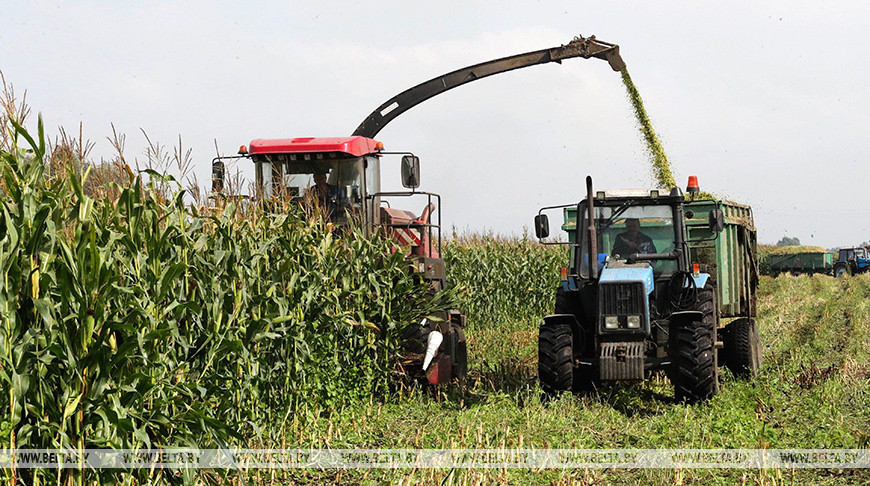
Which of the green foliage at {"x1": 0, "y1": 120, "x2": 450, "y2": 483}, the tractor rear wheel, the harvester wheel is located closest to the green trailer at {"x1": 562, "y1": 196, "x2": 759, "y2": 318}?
the harvester wheel

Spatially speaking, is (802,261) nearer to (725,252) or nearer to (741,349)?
(725,252)

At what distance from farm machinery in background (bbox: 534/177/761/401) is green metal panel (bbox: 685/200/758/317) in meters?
0.16

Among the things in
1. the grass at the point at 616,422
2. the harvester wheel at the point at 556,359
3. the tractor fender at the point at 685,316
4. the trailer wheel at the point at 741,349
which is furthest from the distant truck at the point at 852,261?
the harvester wheel at the point at 556,359

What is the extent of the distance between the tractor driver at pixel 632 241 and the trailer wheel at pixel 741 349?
1606 mm

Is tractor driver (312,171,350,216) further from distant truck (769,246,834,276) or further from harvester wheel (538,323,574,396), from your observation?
distant truck (769,246,834,276)

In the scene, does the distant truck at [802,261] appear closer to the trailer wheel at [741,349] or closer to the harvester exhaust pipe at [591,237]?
the trailer wheel at [741,349]

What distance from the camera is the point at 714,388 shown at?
7551 millimetres

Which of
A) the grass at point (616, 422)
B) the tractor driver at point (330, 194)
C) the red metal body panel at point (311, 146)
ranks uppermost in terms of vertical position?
the red metal body panel at point (311, 146)

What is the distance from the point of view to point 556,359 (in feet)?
25.4

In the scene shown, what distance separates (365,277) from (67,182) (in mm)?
3804

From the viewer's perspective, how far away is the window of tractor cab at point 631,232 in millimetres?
8395

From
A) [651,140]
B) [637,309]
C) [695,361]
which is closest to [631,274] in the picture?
[637,309]

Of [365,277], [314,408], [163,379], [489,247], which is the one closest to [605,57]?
[489,247]

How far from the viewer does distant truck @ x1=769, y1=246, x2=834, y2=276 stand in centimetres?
4291
